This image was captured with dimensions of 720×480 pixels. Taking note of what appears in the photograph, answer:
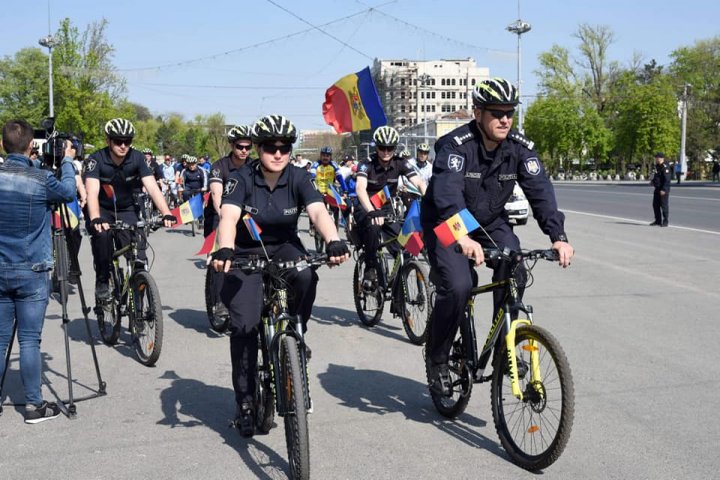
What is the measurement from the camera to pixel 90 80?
4578 cm

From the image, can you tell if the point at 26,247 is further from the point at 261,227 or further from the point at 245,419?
the point at 245,419

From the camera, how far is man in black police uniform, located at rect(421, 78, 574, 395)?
4.79m

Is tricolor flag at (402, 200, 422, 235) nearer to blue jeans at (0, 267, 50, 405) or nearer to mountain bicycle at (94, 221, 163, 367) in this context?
mountain bicycle at (94, 221, 163, 367)

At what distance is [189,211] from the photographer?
6.33 m

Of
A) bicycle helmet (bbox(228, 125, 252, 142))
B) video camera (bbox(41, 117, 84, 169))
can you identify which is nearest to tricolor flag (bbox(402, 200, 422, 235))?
video camera (bbox(41, 117, 84, 169))

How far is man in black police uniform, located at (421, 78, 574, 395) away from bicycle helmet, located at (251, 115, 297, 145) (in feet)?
2.75

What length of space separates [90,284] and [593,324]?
7.47 meters

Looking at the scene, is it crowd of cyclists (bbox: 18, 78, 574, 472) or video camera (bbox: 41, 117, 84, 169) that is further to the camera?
video camera (bbox: 41, 117, 84, 169)

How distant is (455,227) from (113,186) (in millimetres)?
4583

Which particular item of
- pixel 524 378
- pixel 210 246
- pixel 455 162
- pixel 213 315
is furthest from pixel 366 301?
pixel 524 378

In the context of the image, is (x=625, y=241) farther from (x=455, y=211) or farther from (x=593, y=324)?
(x=455, y=211)

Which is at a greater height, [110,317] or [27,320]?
[27,320]

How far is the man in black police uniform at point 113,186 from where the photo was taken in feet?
25.8

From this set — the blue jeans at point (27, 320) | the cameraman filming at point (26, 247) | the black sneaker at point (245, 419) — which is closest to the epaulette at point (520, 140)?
the black sneaker at point (245, 419)
